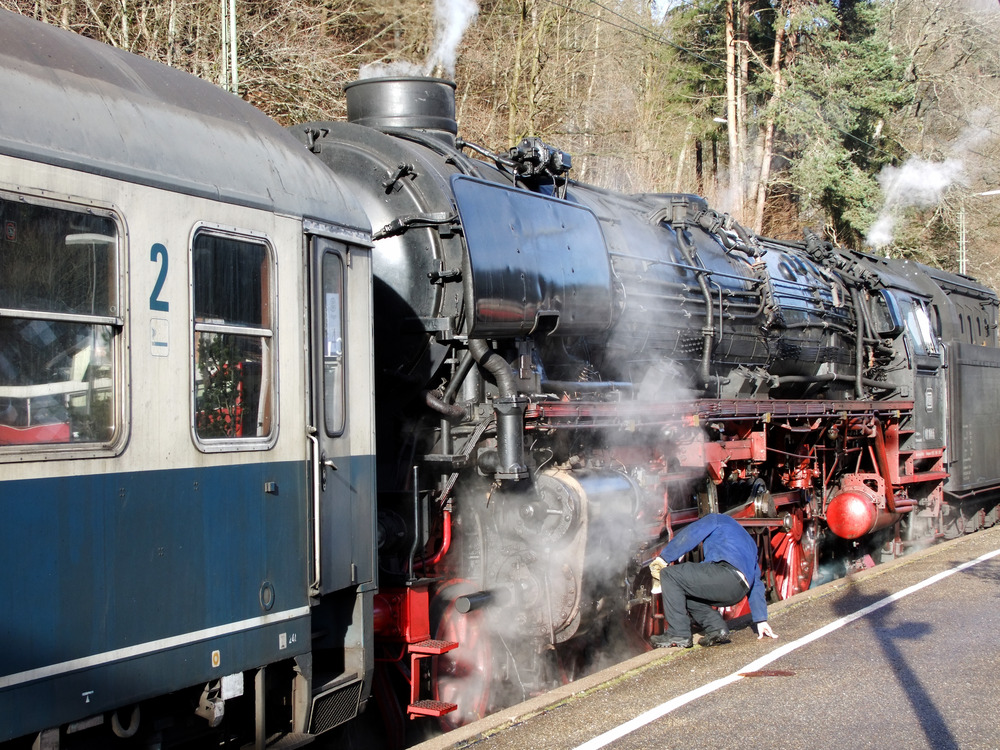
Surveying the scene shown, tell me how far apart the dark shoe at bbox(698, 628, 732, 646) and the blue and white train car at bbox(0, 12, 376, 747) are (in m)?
3.08

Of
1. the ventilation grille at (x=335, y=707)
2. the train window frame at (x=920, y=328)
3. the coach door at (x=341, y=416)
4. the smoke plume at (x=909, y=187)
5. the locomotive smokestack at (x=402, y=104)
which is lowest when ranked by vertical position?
the ventilation grille at (x=335, y=707)

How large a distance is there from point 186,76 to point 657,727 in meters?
3.90

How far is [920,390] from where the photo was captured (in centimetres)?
1280

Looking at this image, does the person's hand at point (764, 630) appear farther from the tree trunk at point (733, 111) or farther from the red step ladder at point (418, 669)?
the tree trunk at point (733, 111)

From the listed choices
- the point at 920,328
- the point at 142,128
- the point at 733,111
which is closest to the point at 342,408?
the point at 142,128

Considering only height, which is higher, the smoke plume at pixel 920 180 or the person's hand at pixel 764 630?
the smoke plume at pixel 920 180

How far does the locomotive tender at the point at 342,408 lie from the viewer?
138 inches

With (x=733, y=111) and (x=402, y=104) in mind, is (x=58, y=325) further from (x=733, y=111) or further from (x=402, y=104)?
(x=733, y=111)

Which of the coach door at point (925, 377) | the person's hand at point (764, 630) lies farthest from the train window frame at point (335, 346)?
the coach door at point (925, 377)

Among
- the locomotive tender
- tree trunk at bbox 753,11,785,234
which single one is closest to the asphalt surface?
the locomotive tender

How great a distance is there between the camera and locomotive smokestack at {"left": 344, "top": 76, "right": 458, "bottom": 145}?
283 inches

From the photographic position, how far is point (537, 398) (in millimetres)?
6309

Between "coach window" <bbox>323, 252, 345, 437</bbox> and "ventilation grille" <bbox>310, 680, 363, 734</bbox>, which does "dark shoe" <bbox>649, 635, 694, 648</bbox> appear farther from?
"coach window" <bbox>323, 252, 345, 437</bbox>

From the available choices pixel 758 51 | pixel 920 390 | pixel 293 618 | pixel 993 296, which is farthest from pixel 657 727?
pixel 758 51
